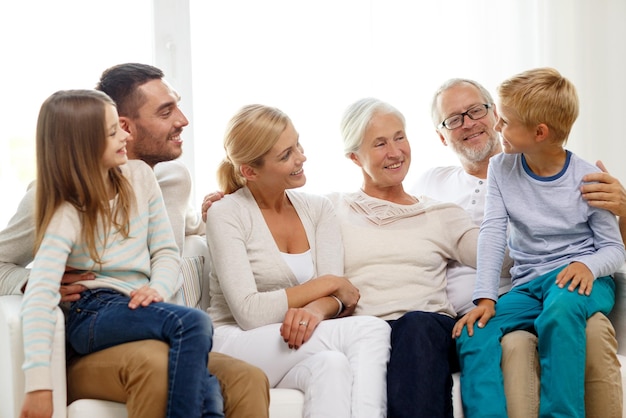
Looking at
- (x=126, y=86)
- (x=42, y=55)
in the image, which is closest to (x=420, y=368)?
(x=126, y=86)

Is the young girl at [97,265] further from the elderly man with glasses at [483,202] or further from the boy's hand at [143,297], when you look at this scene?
the elderly man with glasses at [483,202]

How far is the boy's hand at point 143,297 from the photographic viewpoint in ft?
6.65

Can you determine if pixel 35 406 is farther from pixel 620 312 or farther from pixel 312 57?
pixel 312 57

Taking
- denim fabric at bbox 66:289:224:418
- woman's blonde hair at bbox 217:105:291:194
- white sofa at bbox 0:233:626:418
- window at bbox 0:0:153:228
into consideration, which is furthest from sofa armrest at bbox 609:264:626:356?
window at bbox 0:0:153:228

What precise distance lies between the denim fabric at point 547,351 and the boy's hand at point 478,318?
1cm

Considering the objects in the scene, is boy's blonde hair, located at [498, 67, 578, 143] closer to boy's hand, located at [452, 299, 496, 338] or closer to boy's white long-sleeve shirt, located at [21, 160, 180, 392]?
boy's hand, located at [452, 299, 496, 338]

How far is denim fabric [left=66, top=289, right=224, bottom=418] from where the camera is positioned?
6.29 feet

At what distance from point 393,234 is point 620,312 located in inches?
27.5

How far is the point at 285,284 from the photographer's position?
8.08ft

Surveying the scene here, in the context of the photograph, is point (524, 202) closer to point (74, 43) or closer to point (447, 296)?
point (447, 296)

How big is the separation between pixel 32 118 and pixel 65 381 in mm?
1461

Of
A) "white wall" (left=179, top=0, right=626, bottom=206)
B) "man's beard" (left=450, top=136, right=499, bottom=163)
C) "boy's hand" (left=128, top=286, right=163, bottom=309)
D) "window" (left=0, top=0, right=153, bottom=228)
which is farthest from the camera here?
"white wall" (left=179, top=0, right=626, bottom=206)

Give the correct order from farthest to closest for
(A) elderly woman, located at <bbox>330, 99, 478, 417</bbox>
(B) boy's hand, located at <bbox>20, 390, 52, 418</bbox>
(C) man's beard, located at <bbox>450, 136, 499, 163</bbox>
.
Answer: (C) man's beard, located at <bbox>450, 136, 499, 163</bbox>, (A) elderly woman, located at <bbox>330, 99, 478, 417</bbox>, (B) boy's hand, located at <bbox>20, 390, 52, 418</bbox>

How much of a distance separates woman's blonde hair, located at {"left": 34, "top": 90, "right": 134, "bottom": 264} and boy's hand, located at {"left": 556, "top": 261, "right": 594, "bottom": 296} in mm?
1216
